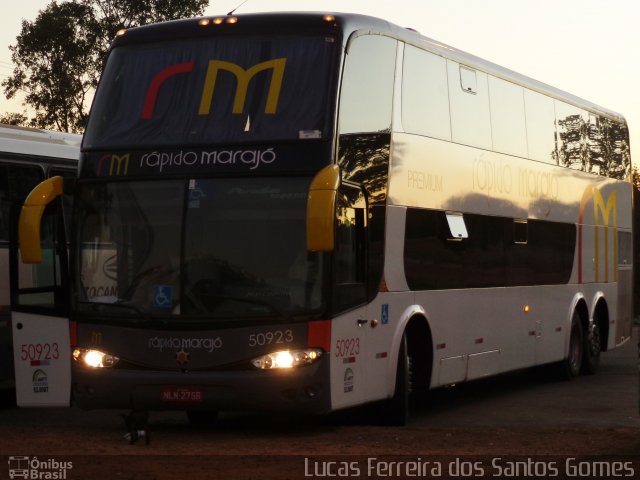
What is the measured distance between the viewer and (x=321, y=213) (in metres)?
12.4

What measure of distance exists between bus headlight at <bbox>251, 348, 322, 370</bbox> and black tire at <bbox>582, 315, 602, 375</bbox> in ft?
34.1

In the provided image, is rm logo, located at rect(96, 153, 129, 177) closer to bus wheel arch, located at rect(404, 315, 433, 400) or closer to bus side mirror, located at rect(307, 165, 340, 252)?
bus side mirror, located at rect(307, 165, 340, 252)

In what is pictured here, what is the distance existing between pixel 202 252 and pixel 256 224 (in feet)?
1.84

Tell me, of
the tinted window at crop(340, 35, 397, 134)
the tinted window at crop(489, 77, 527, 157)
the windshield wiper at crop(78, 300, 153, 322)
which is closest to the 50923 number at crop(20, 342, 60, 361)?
the windshield wiper at crop(78, 300, 153, 322)

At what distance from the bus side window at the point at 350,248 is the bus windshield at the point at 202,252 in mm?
378

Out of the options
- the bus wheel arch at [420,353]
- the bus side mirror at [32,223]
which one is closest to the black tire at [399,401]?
the bus wheel arch at [420,353]

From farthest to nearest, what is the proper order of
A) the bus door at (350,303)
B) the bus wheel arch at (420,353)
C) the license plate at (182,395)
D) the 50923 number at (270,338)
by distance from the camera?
the bus wheel arch at (420,353)
the bus door at (350,303)
the license plate at (182,395)
the 50923 number at (270,338)

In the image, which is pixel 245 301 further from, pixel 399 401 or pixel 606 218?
pixel 606 218

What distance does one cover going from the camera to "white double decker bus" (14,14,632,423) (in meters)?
13.3

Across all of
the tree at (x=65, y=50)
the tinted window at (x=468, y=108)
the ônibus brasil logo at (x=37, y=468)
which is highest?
the tree at (x=65, y=50)

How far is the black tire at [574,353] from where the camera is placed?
2217 centimetres

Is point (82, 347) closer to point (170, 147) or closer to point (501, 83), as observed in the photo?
point (170, 147)

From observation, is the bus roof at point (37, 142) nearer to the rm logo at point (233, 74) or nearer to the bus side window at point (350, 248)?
the rm logo at point (233, 74)

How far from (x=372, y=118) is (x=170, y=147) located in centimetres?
203
